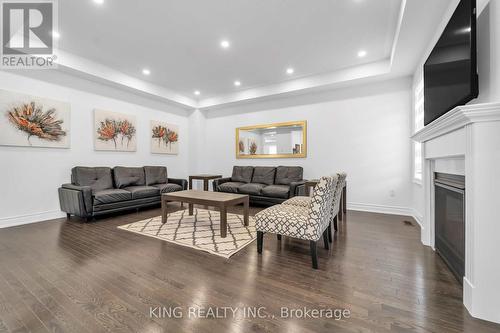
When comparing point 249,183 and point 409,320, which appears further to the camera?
point 249,183

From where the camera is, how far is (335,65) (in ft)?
14.2

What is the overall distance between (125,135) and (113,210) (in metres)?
1.99

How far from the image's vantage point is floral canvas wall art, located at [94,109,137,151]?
15.2ft

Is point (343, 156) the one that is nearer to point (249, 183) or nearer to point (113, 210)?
point (249, 183)

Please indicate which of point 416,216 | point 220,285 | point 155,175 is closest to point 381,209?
point 416,216

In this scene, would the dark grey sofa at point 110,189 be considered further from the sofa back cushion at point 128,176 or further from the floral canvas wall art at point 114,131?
the floral canvas wall art at point 114,131

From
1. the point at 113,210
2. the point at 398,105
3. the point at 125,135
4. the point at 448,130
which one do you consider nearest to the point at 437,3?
the point at 448,130

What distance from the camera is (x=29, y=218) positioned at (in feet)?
12.1

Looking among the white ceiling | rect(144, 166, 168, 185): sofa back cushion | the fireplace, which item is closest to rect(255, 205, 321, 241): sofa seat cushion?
the fireplace

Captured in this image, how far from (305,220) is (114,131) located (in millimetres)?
4780

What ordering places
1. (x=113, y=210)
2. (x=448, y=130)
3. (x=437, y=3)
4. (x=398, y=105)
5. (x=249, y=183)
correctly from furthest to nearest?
(x=249, y=183) < (x=398, y=105) < (x=113, y=210) < (x=437, y=3) < (x=448, y=130)

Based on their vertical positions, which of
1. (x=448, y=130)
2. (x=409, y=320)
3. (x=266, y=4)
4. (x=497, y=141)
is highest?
(x=266, y=4)

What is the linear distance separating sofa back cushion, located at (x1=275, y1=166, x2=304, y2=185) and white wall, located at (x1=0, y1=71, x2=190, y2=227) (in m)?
3.54

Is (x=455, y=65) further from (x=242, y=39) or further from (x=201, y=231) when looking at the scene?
(x=201, y=231)
